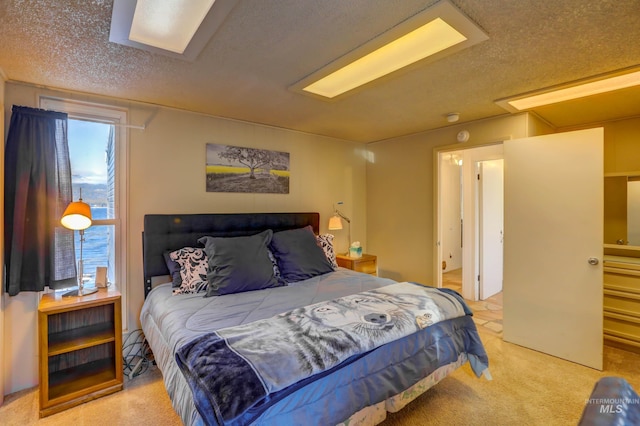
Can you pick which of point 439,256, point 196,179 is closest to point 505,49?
point 439,256

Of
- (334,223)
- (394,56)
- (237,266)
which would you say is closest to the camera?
(394,56)

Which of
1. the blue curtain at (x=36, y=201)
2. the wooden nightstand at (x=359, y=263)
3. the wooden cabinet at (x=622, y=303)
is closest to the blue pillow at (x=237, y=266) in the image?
the blue curtain at (x=36, y=201)

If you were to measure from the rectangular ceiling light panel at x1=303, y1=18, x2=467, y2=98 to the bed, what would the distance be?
1.48 meters

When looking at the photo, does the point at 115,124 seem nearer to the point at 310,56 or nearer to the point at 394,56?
the point at 310,56

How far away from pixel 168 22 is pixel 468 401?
3.06 m

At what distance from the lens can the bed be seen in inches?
49.1

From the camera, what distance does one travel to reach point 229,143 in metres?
3.23

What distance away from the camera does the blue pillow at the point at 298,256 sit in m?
2.80

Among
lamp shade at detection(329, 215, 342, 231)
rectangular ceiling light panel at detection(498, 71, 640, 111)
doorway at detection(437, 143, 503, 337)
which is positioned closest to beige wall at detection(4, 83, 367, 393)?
lamp shade at detection(329, 215, 342, 231)

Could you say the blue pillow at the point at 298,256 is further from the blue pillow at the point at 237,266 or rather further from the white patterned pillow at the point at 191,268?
the white patterned pillow at the point at 191,268

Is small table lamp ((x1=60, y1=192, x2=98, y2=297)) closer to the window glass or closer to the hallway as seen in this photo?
the window glass

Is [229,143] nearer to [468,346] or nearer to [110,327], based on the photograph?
[110,327]

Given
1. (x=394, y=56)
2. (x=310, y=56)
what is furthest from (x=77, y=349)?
(x=394, y=56)

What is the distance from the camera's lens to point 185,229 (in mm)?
2883
